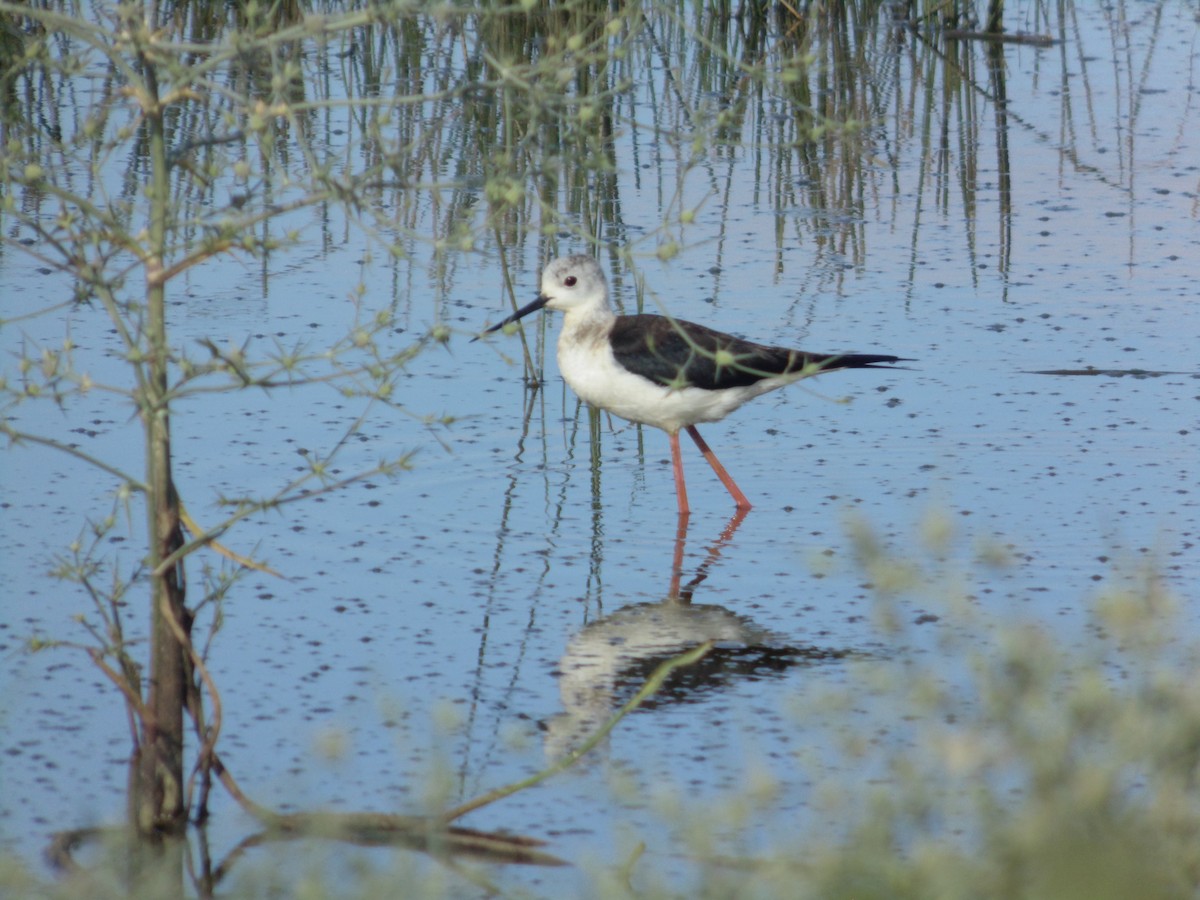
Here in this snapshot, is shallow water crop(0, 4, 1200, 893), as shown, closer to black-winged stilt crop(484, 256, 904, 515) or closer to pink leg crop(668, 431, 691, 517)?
pink leg crop(668, 431, 691, 517)

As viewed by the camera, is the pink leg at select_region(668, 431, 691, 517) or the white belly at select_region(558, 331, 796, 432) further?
the white belly at select_region(558, 331, 796, 432)

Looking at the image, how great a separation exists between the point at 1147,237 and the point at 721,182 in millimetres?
2133

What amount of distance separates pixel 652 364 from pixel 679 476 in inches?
14.7

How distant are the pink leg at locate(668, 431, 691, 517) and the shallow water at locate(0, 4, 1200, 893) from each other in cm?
9

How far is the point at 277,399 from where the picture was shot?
6.81 meters

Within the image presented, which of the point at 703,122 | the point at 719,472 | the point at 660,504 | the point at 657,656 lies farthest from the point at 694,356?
the point at 657,656

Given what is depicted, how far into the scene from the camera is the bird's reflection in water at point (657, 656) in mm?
4352

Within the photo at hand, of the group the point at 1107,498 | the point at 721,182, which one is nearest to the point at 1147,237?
the point at 721,182

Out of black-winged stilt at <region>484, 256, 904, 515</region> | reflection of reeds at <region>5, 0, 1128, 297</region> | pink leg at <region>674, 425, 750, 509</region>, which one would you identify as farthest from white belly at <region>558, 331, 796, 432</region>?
reflection of reeds at <region>5, 0, 1128, 297</region>

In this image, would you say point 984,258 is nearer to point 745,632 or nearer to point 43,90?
point 745,632

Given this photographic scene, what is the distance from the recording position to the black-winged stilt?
6117 mm

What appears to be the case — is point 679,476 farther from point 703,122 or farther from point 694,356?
point 703,122

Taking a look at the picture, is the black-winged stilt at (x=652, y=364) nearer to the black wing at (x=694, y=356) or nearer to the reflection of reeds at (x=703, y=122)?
the black wing at (x=694, y=356)

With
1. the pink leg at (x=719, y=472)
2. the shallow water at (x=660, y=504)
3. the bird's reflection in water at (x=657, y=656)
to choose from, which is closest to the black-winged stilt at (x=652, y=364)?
the pink leg at (x=719, y=472)
